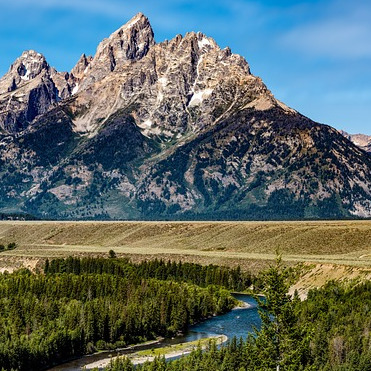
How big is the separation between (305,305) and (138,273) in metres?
75.2

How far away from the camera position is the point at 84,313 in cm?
11494

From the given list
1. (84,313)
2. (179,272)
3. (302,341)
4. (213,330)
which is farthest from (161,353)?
(179,272)

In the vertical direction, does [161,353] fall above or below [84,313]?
below

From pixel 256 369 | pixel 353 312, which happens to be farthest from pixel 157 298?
pixel 256 369

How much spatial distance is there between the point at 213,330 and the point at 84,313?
27377 millimetres

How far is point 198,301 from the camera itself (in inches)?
5782

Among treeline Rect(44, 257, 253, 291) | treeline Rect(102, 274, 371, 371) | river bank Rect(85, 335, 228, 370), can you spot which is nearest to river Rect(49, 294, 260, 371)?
river bank Rect(85, 335, 228, 370)

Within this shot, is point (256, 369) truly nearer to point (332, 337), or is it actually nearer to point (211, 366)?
point (211, 366)

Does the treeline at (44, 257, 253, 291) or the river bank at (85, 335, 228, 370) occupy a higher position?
the treeline at (44, 257, 253, 291)

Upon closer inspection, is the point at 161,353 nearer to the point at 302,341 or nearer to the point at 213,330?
the point at 213,330

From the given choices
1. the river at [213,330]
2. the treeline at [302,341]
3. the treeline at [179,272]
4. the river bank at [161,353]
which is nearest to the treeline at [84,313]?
the river at [213,330]

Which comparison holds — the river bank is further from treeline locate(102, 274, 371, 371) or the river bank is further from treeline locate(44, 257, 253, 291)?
treeline locate(44, 257, 253, 291)

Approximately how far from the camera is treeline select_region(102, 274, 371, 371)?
160 ft

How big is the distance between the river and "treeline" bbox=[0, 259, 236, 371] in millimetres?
2352
